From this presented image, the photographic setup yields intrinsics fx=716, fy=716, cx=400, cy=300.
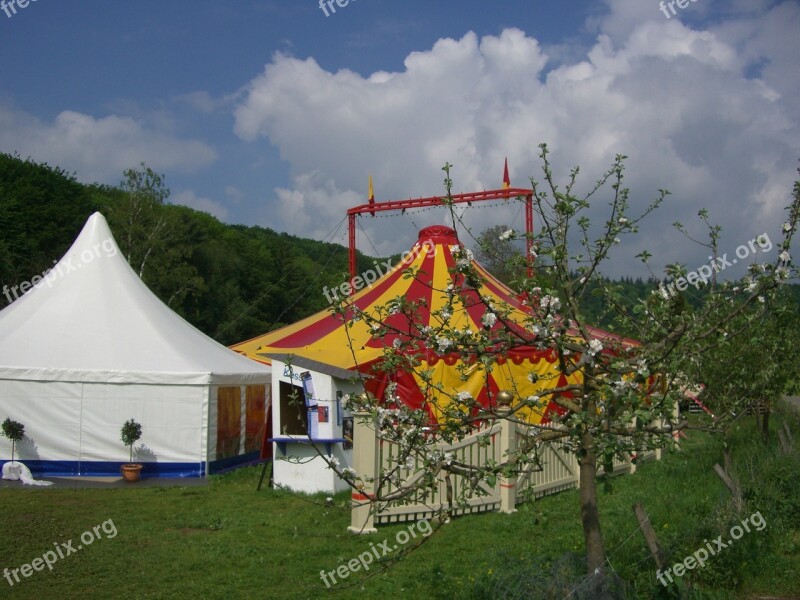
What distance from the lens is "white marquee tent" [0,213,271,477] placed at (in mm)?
10094

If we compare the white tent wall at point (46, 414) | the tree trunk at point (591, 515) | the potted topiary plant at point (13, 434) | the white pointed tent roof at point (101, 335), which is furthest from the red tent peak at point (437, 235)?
the tree trunk at point (591, 515)

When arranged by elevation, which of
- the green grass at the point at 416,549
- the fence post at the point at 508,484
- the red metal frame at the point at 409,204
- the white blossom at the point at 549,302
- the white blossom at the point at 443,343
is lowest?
the green grass at the point at 416,549

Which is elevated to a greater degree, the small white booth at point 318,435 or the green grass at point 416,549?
the small white booth at point 318,435

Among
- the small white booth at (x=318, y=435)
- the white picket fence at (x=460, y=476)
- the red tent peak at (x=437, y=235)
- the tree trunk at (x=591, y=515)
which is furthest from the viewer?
the red tent peak at (x=437, y=235)

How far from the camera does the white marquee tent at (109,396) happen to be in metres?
10.1

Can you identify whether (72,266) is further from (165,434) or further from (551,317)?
(551,317)

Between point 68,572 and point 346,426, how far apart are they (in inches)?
144

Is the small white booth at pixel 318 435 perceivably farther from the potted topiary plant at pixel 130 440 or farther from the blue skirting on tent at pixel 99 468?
the potted topiary plant at pixel 130 440

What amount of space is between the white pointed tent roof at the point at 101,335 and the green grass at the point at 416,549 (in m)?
2.51

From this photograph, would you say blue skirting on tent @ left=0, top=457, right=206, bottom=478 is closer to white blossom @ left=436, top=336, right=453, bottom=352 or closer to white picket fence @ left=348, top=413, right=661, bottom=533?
white picket fence @ left=348, top=413, right=661, bottom=533

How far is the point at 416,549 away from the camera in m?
5.01

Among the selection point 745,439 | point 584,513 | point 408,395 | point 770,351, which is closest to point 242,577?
point 584,513

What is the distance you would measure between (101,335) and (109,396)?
1069 mm

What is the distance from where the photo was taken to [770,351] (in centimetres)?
707
